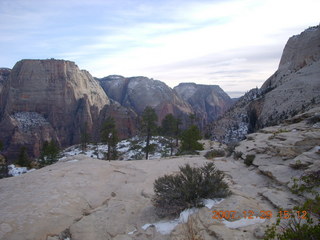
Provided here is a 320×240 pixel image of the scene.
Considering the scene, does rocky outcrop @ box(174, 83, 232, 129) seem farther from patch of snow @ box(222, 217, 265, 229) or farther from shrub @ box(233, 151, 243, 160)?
patch of snow @ box(222, 217, 265, 229)

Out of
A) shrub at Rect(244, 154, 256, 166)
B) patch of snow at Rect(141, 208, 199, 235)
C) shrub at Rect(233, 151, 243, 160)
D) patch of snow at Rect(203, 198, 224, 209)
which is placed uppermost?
patch of snow at Rect(203, 198, 224, 209)

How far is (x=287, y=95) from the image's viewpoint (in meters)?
33.5

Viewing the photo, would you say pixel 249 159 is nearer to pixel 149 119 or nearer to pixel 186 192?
pixel 186 192

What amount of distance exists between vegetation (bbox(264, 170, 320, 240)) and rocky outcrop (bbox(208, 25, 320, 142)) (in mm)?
22159

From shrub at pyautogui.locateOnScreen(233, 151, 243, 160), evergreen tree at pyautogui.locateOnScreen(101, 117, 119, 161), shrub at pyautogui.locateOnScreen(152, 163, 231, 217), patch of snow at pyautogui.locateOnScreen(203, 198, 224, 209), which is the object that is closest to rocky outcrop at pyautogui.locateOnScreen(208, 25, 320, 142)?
shrub at pyautogui.locateOnScreen(233, 151, 243, 160)

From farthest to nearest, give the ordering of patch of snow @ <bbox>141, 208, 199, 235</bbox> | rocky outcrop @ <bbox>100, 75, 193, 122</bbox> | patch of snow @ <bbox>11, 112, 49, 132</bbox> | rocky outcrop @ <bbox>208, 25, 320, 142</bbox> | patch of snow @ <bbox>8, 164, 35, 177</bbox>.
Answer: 1. rocky outcrop @ <bbox>100, 75, 193, 122</bbox>
2. patch of snow @ <bbox>11, 112, 49, 132</bbox>
3. patch of snow @ <bbox>8, 164, 35, 177</bbox>
4. rocky outcrop @ <bbox>208, 25, 320, 142</bbox>
5. patch of snow @ <bbox>141, 208, 199, 235</bbox>

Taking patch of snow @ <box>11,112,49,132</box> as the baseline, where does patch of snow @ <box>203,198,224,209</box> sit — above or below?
above

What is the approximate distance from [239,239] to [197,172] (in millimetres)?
2499

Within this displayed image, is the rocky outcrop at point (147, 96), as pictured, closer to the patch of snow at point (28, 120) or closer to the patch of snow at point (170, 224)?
the patch of snow at point (28, 120)

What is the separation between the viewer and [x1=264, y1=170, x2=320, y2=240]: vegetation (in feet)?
11.3

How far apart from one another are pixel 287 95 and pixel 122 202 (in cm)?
3360
